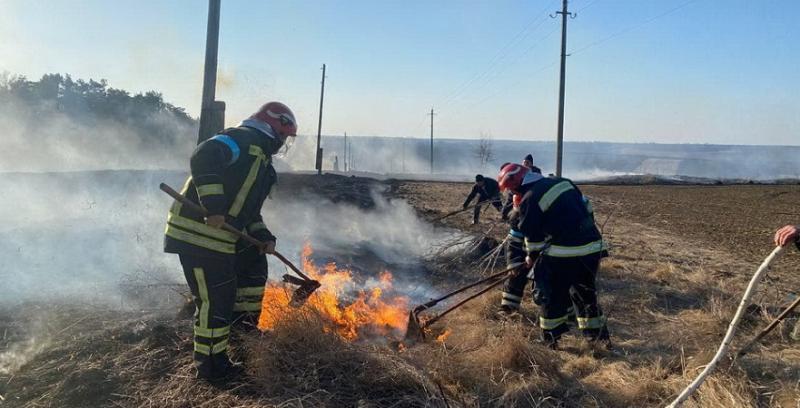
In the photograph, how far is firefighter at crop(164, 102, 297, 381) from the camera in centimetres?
364

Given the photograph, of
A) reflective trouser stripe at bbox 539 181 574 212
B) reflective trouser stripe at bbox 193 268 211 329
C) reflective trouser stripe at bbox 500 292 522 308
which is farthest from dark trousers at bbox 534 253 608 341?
reflective trouser stripe at bbox 193 268 211 329

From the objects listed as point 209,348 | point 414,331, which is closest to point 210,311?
point 209,348

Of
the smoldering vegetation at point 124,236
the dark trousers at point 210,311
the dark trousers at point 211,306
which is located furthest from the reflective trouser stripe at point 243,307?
the smoldering vegetation at point 124,236

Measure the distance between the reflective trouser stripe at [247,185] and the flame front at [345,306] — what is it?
2.82 ft

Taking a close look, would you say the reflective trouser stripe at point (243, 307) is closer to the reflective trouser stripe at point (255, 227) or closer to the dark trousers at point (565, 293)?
the reflective trouser stripe at point (255, 227)

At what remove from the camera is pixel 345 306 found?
5.92 meters

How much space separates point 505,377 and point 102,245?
6112 mm

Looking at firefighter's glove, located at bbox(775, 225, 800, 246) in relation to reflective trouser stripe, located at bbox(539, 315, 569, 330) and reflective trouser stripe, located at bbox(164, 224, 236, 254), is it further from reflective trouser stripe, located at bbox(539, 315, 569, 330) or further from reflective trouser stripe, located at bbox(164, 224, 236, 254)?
reflective trouser stripe, located at bbox(164, 224, 236, 254)

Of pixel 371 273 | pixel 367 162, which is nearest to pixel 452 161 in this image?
pixel 367 162

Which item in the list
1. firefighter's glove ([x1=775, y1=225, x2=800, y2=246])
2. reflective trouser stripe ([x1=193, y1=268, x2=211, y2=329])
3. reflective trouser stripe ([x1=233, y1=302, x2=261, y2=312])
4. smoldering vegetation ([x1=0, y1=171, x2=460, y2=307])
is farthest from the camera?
smoldering vegetation ([x1=0, y1=171, x2=460, y2=307])

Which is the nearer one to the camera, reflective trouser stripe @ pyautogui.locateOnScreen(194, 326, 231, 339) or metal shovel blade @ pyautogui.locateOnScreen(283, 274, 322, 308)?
reflective trouser stripe @ pyautogui.locateOnScreen(194, 326, 231, 339)

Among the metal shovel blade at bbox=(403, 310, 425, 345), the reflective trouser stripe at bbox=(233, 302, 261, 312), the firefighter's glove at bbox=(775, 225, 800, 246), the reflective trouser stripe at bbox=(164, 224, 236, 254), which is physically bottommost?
the metal shovel blade at bbox=(403, 310, 425, 345)

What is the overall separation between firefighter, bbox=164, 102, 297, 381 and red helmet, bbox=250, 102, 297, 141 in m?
0.11

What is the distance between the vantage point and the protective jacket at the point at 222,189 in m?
3.62
